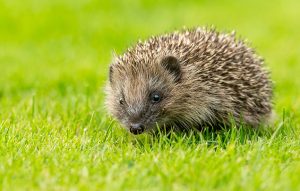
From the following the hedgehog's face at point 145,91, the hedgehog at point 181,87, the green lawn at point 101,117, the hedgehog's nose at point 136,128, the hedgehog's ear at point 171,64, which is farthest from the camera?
the hedgehog's ear at point 171,64

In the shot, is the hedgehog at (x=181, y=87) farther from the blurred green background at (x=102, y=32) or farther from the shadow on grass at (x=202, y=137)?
the blurred green background at (x=102, y=32)

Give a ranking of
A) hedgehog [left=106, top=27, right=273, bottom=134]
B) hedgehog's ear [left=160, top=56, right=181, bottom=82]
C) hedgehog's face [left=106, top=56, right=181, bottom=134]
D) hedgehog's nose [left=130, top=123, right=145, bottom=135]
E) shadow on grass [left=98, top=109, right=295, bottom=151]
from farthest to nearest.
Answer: hedgehog's ear [left=160, top=56, right=181, bottom=82] < hedgehog [left=106, top=27, right=273, bottom=134] < hedgehog's face [left=106, top=56, right=181, bottom=134] < hedgehog's nose [left=130, top=123, right=145, bottom=135] < shadow on grass [left=98, top=109, right=295, bottom=151]

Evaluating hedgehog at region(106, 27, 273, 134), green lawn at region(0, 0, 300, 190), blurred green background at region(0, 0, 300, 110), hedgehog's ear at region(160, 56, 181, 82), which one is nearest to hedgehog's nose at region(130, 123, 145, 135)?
hedgehog at region(106, 27, 273, 134)

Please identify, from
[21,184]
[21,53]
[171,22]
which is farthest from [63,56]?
[21,184]

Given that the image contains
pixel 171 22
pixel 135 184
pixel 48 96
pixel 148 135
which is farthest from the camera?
pixel 171 22

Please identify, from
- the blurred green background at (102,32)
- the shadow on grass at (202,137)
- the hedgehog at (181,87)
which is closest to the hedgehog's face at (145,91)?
the hedgehog at (181,87)

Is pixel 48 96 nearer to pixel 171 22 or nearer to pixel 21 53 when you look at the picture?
pixel 21 53

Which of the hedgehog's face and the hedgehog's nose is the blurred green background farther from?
the hedgehog's nose

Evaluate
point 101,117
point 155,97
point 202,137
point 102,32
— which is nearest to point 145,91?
point 155,97
